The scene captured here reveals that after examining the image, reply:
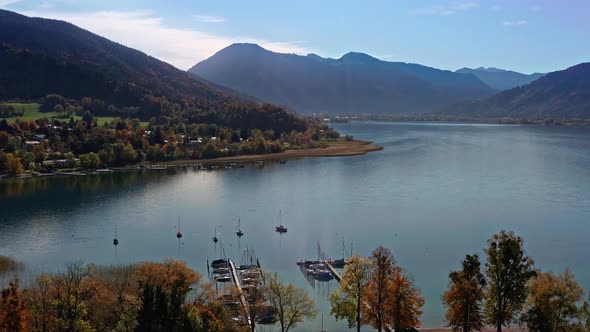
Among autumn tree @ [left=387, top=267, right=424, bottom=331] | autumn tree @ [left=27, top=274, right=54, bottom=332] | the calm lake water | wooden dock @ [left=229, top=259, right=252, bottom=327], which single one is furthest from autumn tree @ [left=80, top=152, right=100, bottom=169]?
autumn tree @ [left=387, top=267, right=424, bottom=331]

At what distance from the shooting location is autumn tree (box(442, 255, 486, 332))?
1527 cm

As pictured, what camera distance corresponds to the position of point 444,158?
214ft

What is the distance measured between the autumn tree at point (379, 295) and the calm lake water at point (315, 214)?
319cm

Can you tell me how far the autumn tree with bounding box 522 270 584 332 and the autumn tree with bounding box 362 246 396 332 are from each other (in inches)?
146

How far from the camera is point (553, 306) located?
14625 mm

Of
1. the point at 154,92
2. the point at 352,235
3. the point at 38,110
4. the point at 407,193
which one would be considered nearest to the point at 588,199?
the point at 407,193

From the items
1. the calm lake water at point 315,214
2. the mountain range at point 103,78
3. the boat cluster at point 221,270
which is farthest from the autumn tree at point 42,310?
the mountain range at point 103,78

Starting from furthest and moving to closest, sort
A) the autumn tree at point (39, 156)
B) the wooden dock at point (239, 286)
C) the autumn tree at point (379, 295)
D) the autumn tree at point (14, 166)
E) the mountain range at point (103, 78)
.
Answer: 1. the mountain range at point (103, 78)
2. the autumn tree at point (39, 156)
3. the autumn tree at point (14, 166)
4. the wooden dock at point (239, 286)
5. the autumn tree at point (379, 295)

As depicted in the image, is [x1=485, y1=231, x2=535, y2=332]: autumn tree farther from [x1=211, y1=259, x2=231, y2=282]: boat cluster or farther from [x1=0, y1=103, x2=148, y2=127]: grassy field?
[x1=0, y1=103, x2=148, y2=127]: grassy field

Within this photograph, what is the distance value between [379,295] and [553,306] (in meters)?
4.57

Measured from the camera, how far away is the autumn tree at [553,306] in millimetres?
14523

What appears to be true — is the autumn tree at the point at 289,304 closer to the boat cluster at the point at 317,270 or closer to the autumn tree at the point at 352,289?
the autumn tree at the point at 352,289

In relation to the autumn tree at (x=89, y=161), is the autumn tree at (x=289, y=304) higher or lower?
lower

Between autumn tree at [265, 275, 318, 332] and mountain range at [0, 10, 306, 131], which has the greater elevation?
mountain range at [0, 10, 306, 131]
